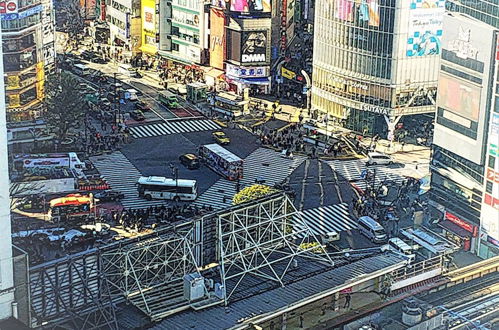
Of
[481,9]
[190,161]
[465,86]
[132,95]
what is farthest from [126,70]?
[481,9]

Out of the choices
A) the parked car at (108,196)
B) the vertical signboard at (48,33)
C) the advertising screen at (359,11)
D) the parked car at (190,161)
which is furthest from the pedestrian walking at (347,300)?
the vertical signboard at (48,33)

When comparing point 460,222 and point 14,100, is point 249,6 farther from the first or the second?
point 460,222

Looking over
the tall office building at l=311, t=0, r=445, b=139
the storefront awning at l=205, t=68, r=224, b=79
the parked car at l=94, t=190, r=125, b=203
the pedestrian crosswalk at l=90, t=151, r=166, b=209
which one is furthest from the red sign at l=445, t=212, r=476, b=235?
the storefront awning at l=205, t=68, r=224, b=79

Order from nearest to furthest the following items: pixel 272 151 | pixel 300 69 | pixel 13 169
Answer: pixel 13 169 < pixel 272 151 < pixel 300 69

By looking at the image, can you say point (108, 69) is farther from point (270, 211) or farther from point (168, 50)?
point (270, 211)

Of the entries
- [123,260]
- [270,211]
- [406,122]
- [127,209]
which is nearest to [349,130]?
[406,122]

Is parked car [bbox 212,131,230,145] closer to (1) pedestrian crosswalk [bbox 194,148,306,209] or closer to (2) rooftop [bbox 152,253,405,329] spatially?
(1) pedestrian crosswalk [bbox 194,148,306,209]

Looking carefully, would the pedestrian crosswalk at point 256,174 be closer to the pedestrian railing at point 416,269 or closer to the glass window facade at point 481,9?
the glass window facade at point 481,9
